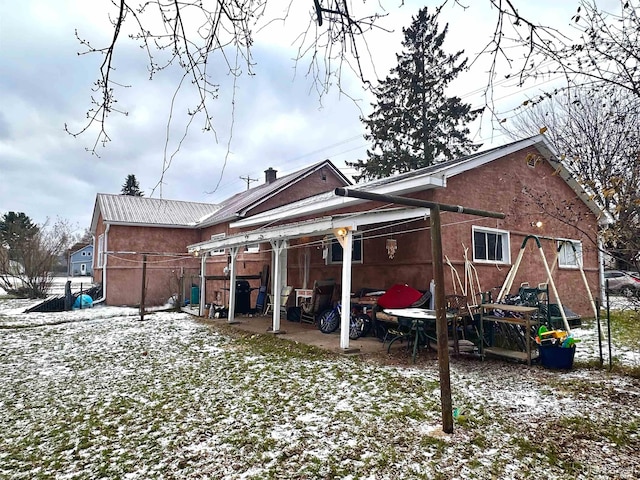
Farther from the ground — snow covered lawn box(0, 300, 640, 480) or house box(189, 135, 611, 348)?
house box(189, 135, 611, 348)

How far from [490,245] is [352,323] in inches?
152

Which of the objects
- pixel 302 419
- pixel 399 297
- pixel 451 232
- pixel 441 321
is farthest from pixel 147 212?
pixel 441 321

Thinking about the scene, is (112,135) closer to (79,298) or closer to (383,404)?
(383,404)

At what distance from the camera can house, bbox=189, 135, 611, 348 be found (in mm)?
8039

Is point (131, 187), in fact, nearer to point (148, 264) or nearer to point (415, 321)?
point (148, 264)

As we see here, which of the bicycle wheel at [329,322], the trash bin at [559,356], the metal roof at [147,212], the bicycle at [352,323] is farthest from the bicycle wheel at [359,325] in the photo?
the metal roof at [147,212]

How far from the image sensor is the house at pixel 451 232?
316 inches

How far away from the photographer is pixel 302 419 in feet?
13.8

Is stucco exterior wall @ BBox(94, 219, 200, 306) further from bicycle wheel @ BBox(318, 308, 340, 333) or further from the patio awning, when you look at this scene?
bicycle wheel @ BBox(318, 308, 340, 333)

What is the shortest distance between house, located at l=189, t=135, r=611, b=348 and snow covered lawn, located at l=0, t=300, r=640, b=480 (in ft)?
7.35

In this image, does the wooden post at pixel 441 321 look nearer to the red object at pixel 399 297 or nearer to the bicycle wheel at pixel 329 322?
the red object at pixel 399 297

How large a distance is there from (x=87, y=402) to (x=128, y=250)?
13.2m

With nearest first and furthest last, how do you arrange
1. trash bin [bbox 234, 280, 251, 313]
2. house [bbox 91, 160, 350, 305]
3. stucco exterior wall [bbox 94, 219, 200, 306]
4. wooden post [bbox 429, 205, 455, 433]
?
1. wooden post [bbox 429, 205, 455, 433]
2. trash bin [bbox 234, 280, 251, 313]
3. house [bbox 91, 160, 350, 305]
4. stucco exterior wall [bbox 94, 219, 200, 306]

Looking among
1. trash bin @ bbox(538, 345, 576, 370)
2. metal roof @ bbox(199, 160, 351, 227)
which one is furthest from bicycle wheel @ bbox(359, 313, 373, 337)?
metal roof @ bbox(199, 160, 351, 227)
